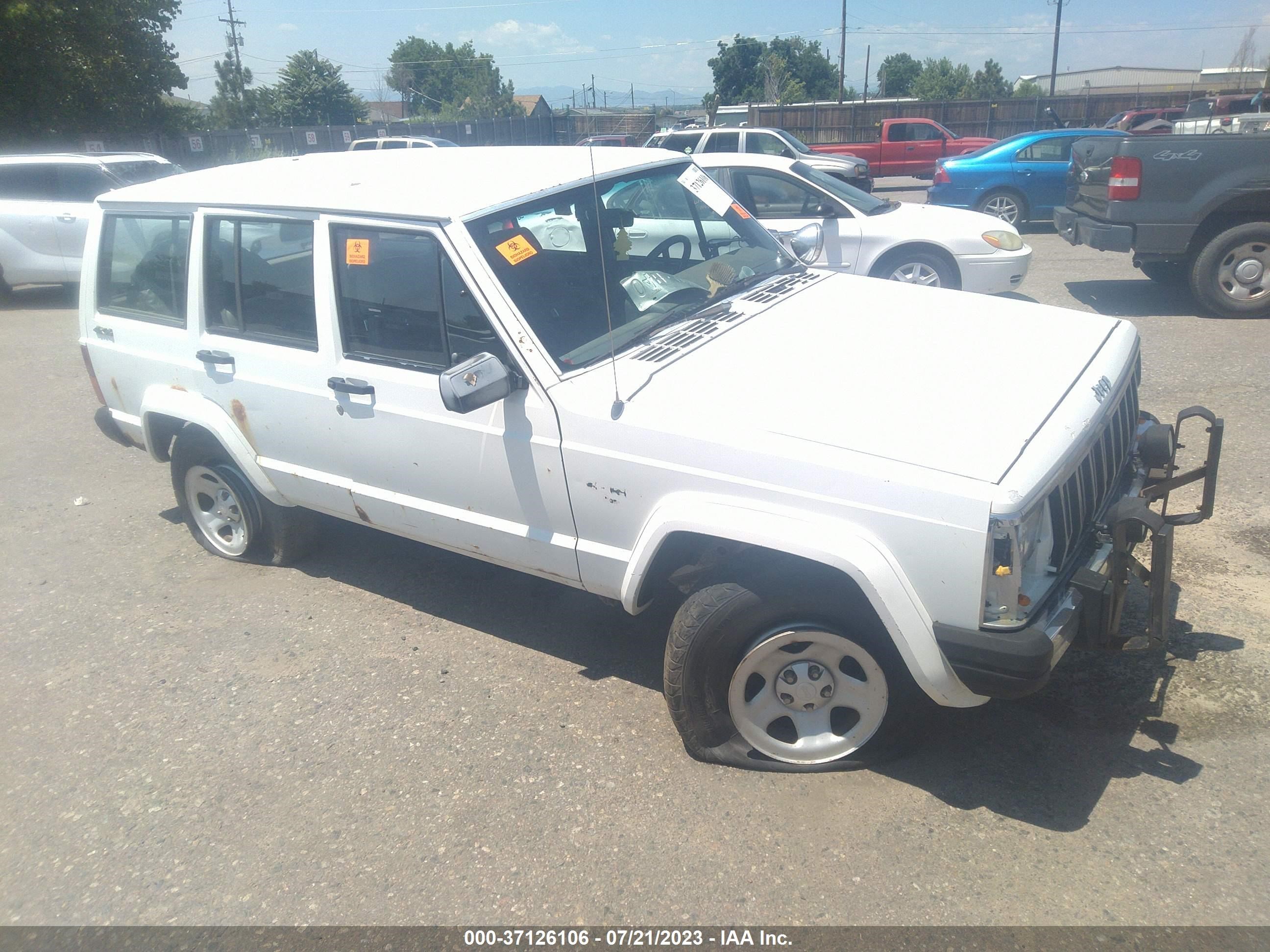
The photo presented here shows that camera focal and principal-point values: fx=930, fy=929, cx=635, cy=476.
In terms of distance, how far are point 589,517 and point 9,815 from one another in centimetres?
234

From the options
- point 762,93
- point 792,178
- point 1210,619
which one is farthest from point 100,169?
point 762,93

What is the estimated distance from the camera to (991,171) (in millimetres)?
14086

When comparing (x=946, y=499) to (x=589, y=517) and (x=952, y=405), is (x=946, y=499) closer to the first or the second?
(x=952, y=405)

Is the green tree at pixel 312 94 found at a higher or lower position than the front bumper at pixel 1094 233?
higher

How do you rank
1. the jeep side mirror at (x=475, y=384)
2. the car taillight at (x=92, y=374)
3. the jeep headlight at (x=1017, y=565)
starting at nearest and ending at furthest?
1. the jeep headlight at (x=1017, y=565)
2. the jeep side mirror at (x=475, y=384)
3. the car taillight at (x=92, y=374)

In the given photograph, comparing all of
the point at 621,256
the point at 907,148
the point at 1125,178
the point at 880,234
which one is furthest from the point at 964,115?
the point at 621,256

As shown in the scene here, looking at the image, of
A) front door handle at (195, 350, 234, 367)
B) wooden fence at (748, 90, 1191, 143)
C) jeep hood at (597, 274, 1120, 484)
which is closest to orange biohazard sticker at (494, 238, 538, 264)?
jeep hood at (597, 274, 1120, 484)

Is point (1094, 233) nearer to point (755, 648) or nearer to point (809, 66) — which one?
point (755, 648)

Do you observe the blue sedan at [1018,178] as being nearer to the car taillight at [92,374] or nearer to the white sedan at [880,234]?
the white sedan at [880,234]

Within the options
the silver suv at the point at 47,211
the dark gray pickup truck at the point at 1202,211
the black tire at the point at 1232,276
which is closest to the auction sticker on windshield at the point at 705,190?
the dark gray pickup truck at the point at 1202,211

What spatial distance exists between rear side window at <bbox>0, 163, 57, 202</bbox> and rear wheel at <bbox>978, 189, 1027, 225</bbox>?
1311cm

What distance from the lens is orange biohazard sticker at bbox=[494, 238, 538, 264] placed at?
3.49m

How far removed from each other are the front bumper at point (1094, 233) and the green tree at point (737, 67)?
79.1 meters

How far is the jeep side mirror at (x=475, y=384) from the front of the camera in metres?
3.10
